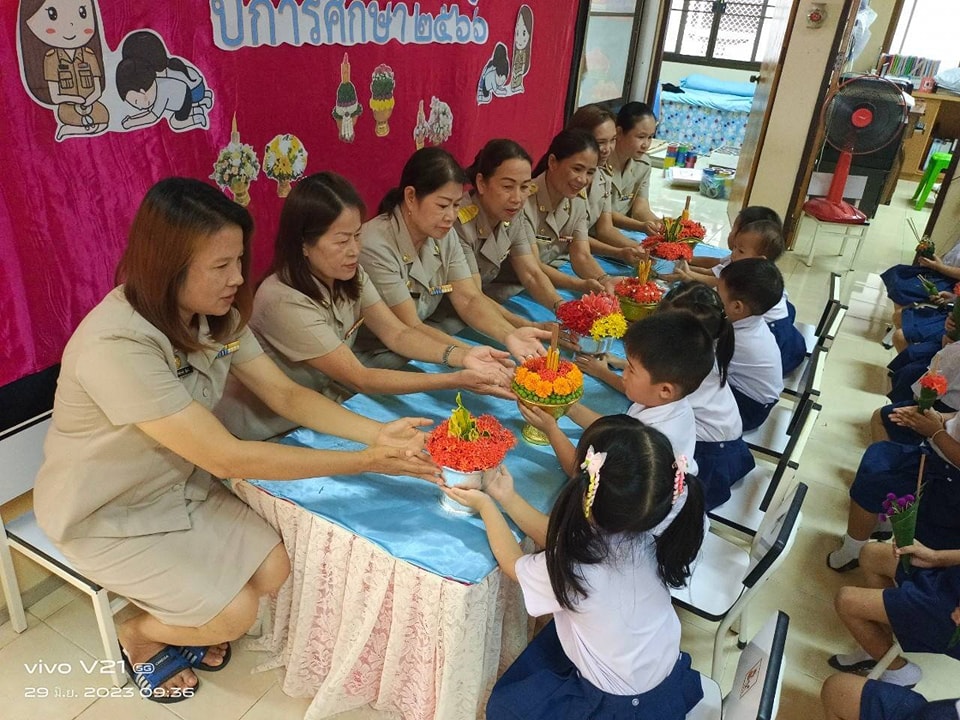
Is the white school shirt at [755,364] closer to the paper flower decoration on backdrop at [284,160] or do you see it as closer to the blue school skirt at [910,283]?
the paper flower decoration on backdrop at [284,160]

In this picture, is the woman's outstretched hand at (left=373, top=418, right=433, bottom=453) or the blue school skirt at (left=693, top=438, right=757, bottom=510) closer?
the woman's outstretched hand at (left=373, top=418, right=433, bottom=453)

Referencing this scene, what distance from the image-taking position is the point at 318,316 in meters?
2.04

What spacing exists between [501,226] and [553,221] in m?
0.49

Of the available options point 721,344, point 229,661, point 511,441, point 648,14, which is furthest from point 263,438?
point 648,14

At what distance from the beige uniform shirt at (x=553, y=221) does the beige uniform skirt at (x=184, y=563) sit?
198cm

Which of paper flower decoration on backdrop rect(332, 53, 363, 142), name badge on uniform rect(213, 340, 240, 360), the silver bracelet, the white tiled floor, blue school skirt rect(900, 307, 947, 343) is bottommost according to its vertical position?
the white tiled floor

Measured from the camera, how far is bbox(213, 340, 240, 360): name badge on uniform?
179 centimetres

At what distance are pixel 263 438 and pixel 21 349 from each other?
0.70 m

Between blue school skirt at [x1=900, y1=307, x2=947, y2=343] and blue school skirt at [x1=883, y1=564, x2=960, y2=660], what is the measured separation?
6.41 feet

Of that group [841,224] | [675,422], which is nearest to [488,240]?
[675,422]

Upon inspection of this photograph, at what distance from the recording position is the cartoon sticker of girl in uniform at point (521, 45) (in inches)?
159

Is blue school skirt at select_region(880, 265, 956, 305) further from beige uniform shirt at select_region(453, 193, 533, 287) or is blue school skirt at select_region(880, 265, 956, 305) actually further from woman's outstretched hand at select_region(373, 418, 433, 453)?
woman's outstretched hand at select_region(373, 418, 433, 453)

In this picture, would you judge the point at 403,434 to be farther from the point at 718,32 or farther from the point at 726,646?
the point at 718,32

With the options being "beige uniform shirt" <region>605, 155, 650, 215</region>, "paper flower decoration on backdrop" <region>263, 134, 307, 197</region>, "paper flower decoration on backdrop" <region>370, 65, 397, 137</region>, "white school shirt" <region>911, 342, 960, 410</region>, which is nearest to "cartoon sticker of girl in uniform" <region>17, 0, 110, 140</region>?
"paper flower decoration on backdrop" <region>263, 134, 307, 197</region>
